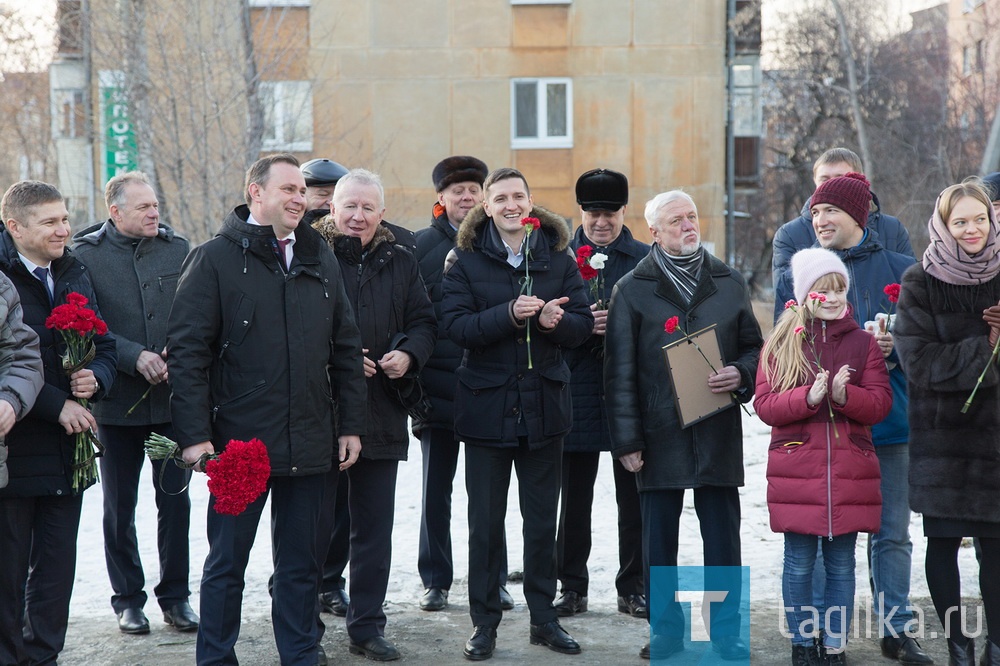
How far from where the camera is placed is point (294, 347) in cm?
477

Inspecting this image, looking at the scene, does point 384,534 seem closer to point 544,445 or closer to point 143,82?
point 544,445

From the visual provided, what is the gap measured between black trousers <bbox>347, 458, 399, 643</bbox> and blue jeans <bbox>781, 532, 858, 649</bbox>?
192 cm

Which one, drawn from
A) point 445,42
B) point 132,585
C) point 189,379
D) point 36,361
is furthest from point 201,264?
point 445,42

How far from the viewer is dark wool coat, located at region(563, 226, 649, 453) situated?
19.9 feet

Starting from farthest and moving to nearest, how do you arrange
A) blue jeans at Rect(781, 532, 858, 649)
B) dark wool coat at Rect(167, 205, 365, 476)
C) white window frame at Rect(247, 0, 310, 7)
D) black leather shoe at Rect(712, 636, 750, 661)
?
1. white window frame at Rect(247, 0, 310, 7)
2. black leather shoe at Rect(712, 636, 750, 661)
3. blue jeans at Rect(781, 532, 858, 649)
4. dark wool coat at Rect(167, 205, 365, 476)

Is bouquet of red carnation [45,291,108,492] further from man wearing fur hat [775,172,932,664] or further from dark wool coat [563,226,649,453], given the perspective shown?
man wearing fur hat [775,172,932,664]

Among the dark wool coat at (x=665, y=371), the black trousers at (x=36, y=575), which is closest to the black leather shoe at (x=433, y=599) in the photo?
the dark wool coat at (x=665, y=371)

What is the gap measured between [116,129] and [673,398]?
1048cm

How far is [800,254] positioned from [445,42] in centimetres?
1557

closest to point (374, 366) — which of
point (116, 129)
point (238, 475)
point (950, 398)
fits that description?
point (238, 475)

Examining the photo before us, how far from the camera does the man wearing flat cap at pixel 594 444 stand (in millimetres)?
6051

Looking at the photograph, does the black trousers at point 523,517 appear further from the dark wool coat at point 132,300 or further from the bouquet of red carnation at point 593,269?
the dark wool coat at point 132,300

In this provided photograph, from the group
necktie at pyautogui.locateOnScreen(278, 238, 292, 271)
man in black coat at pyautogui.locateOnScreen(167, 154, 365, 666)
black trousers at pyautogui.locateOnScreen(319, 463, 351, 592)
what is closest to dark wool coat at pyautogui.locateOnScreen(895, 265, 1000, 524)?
man in black coat at pyautogui.locateOnScreen(167, 154, 365, 666)

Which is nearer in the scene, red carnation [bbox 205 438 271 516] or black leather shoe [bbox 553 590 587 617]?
red carnation [bbox 205 438 271 516]
